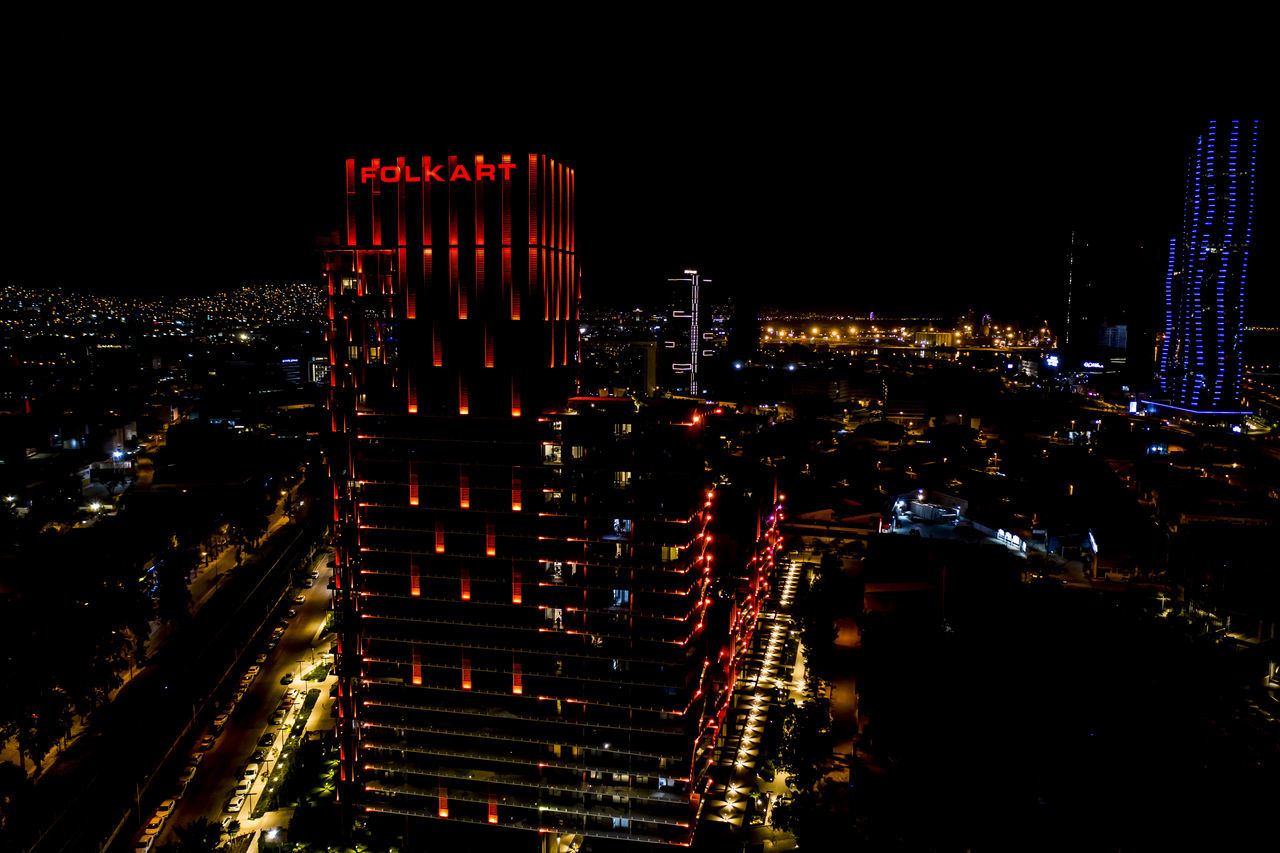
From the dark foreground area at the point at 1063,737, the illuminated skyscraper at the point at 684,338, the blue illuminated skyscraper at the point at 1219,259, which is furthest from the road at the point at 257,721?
the blue illuminated skyscraper at the point at 1219,259

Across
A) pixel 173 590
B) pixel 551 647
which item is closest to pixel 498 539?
pixel 551 647

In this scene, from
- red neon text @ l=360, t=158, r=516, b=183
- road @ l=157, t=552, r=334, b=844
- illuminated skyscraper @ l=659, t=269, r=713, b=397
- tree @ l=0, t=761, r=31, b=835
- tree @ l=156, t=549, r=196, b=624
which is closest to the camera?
tree @ l=0, t=761, r=31, b=835

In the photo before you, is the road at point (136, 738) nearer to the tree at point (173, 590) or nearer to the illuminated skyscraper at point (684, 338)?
the tree at point (173, 590)

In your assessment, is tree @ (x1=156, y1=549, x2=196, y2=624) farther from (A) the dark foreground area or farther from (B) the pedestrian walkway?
(A) the dark foreground area

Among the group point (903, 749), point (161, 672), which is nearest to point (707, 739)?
→ point (903, 749)

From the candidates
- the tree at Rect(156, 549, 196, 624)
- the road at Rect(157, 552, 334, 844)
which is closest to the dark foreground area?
the road at Rect(157, 552, 334, 844)

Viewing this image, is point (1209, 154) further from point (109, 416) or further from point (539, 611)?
point (109, 416)

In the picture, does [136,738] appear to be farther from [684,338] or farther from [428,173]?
[684,338]
